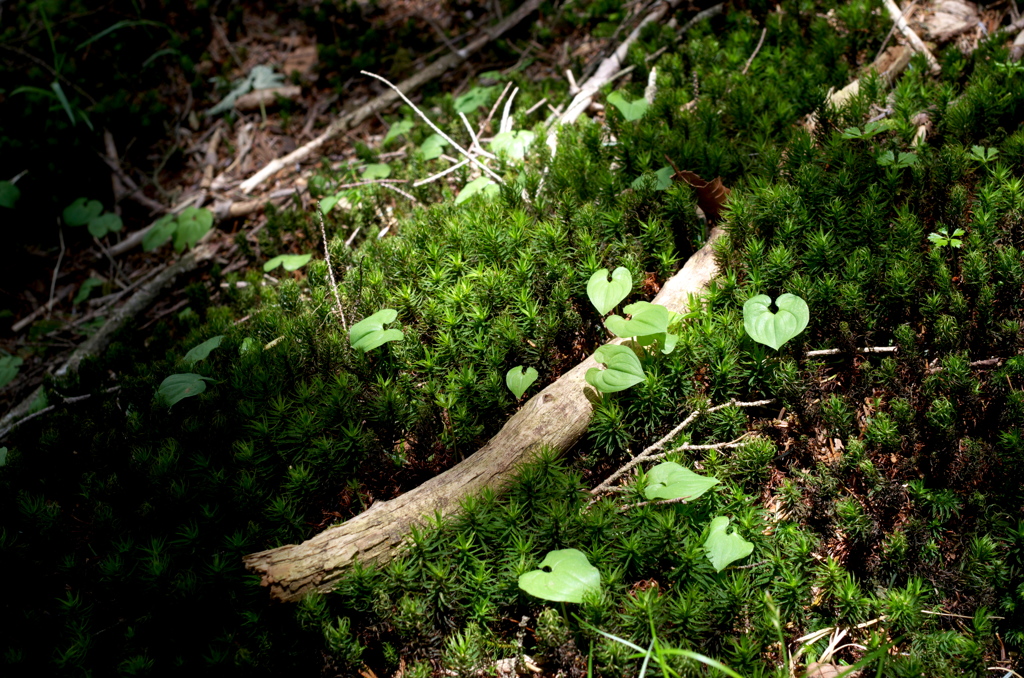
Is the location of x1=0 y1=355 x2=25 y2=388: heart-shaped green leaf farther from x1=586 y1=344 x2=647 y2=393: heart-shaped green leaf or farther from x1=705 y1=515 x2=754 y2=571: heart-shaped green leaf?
x1=705 y1=515 x2=754 y2=571: heart-shaped green leaf

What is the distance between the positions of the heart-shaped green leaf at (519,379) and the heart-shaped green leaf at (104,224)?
4026mm

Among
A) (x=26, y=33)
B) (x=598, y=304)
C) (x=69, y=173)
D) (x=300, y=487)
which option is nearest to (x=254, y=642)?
(x=300, y=487)

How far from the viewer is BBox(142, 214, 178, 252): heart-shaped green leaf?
15.9ft

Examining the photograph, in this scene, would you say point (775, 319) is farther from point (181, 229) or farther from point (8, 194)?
point (8, 194)

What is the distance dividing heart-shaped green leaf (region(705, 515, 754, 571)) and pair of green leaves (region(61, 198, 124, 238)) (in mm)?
Answer: 5017

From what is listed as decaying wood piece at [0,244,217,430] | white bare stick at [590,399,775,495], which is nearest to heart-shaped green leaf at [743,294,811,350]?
white bare stick at [590,399,775,495]

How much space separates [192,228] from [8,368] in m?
1.47

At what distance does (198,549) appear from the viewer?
2.37 meters

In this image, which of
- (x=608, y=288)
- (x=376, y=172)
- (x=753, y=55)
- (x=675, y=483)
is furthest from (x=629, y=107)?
(x=675, y=483)

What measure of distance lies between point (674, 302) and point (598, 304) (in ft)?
1.31

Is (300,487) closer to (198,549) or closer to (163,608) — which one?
(198,549)

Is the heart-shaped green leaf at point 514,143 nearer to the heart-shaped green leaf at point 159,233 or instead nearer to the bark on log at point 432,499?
the bark on log at point 432,499

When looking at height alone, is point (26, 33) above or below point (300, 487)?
above

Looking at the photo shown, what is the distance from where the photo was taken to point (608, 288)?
9.09 ft
